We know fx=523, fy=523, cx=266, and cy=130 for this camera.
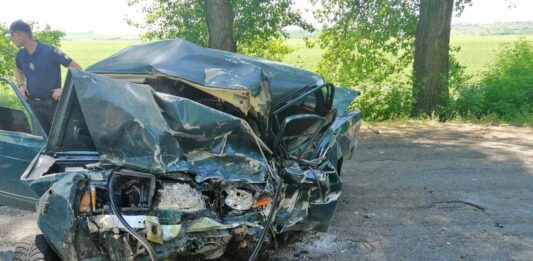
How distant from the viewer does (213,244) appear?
3.47 metres

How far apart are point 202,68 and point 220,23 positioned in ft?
22.3

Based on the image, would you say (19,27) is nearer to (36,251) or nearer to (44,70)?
(44,70)

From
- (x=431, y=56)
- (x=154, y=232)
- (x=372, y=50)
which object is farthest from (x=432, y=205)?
(x=372, y=50)

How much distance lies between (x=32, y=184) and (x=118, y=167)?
1.82ft

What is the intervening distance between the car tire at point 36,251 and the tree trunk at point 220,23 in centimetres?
780

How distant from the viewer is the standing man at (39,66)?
18.1ft

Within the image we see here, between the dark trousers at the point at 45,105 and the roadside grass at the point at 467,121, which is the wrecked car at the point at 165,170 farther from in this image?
the roadside grass at the point at 467,121

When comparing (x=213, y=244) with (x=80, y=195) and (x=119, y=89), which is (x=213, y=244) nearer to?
(x=80, y=195)

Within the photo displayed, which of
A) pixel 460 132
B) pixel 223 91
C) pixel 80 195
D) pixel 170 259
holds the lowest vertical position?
pixel 460 132

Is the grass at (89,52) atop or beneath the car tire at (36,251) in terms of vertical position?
beneath

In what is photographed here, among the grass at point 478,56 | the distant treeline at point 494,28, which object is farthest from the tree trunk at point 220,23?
the distant treeline at point 494,28

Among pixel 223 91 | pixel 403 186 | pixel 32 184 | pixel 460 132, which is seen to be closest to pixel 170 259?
pixel 32 184

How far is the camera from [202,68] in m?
4.22

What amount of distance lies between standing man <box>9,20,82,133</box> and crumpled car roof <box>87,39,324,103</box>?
43.7 inches
